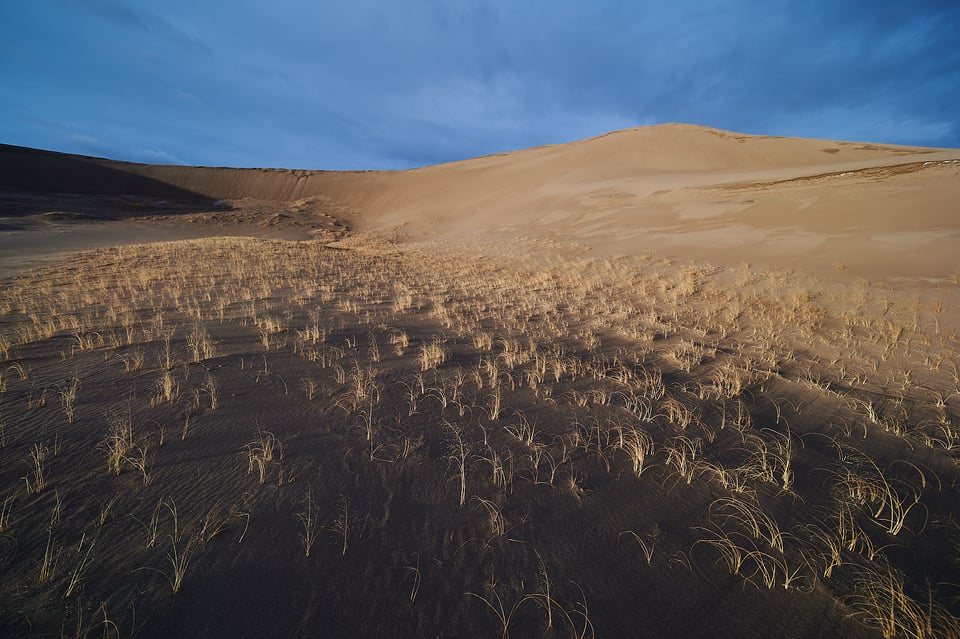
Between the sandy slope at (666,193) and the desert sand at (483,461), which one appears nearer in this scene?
the desert sand at (483,461)

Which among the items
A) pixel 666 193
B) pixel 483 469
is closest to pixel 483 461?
pixel 483 469

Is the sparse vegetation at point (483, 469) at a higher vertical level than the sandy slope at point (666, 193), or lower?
lower

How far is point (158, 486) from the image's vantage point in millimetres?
2541

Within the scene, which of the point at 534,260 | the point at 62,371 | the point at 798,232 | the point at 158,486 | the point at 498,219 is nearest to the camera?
the point at 158,486

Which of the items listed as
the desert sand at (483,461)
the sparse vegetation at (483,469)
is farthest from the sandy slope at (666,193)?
the sparse vegetation at (483,469)

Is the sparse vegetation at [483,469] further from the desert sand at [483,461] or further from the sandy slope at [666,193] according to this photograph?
the sandy slope at [666,193]

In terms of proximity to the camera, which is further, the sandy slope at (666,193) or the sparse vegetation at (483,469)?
the sandy slope at (666,193)

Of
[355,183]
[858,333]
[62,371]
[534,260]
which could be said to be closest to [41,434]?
[62,371]

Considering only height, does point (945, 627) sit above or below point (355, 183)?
below

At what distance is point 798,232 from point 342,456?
55.2ft

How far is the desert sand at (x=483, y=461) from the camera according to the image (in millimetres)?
1877

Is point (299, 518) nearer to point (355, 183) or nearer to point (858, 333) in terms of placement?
point (858, 333)

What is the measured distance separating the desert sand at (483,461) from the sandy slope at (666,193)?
3.03 m

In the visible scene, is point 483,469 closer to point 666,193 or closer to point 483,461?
point 483,461
